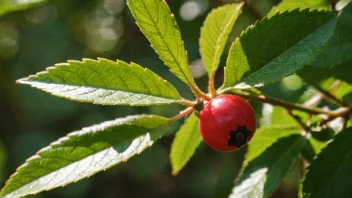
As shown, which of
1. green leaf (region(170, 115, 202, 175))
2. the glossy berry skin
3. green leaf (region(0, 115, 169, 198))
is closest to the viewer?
the glossy berry skin

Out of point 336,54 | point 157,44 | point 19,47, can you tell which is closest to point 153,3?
point 157,44

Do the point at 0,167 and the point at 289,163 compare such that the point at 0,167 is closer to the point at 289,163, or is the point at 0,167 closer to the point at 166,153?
the point at 166,153

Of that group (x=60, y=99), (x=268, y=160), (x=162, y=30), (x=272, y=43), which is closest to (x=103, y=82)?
(x=162, y=30)

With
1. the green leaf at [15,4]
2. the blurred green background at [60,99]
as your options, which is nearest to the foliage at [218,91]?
the green leaf at [15,4]

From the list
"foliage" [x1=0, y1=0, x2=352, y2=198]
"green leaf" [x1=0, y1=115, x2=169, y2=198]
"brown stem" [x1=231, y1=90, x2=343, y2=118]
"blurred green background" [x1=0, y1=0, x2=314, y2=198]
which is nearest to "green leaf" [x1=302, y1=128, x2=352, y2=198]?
"foliage" [x1=0, y1=0, x2=352, y2=198]

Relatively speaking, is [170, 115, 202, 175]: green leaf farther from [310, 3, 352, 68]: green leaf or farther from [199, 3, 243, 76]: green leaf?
[310, 3, 352, 68]: green leaf

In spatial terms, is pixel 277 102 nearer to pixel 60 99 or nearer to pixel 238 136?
pixel 238 136
